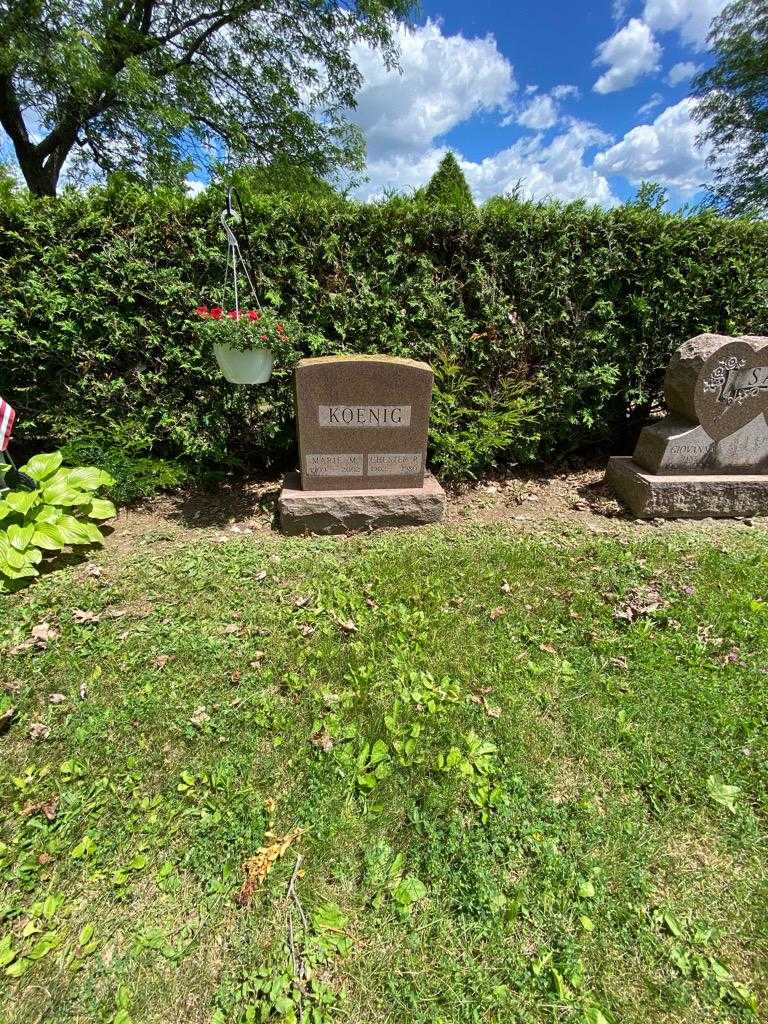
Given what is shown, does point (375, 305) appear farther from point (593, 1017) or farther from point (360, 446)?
point (593, 1017)

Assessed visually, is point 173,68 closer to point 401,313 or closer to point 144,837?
point 401,313

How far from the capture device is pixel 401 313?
13.9ft

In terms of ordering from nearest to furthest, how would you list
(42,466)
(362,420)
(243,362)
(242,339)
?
(242,339)
(243,362)
(42,466)
(362,420)

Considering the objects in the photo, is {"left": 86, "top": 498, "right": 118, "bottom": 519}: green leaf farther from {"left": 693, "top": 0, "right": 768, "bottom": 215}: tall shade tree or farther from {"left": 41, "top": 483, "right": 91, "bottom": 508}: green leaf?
{"left": 693, "top": 0, "right": 768, "bottom": 215}: tall shade tree

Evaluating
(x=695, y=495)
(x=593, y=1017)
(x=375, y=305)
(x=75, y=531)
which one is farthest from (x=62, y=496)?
(x=695, y=495)

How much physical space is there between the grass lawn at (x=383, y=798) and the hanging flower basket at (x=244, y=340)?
1488 millimetres

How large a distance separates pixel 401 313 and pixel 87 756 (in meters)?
3.89

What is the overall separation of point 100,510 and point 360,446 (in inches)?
83.2

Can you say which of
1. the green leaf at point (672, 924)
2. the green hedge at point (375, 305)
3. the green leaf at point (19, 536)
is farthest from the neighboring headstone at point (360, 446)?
the green leaf at point (672, 924)

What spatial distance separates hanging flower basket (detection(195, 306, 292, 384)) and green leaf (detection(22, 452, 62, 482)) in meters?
1.59

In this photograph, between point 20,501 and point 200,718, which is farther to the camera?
point 20,501

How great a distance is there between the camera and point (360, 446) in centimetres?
388

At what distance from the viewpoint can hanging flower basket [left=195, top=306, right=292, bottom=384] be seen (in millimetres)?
3207

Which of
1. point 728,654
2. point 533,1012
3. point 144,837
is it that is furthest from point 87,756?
point 728,654
